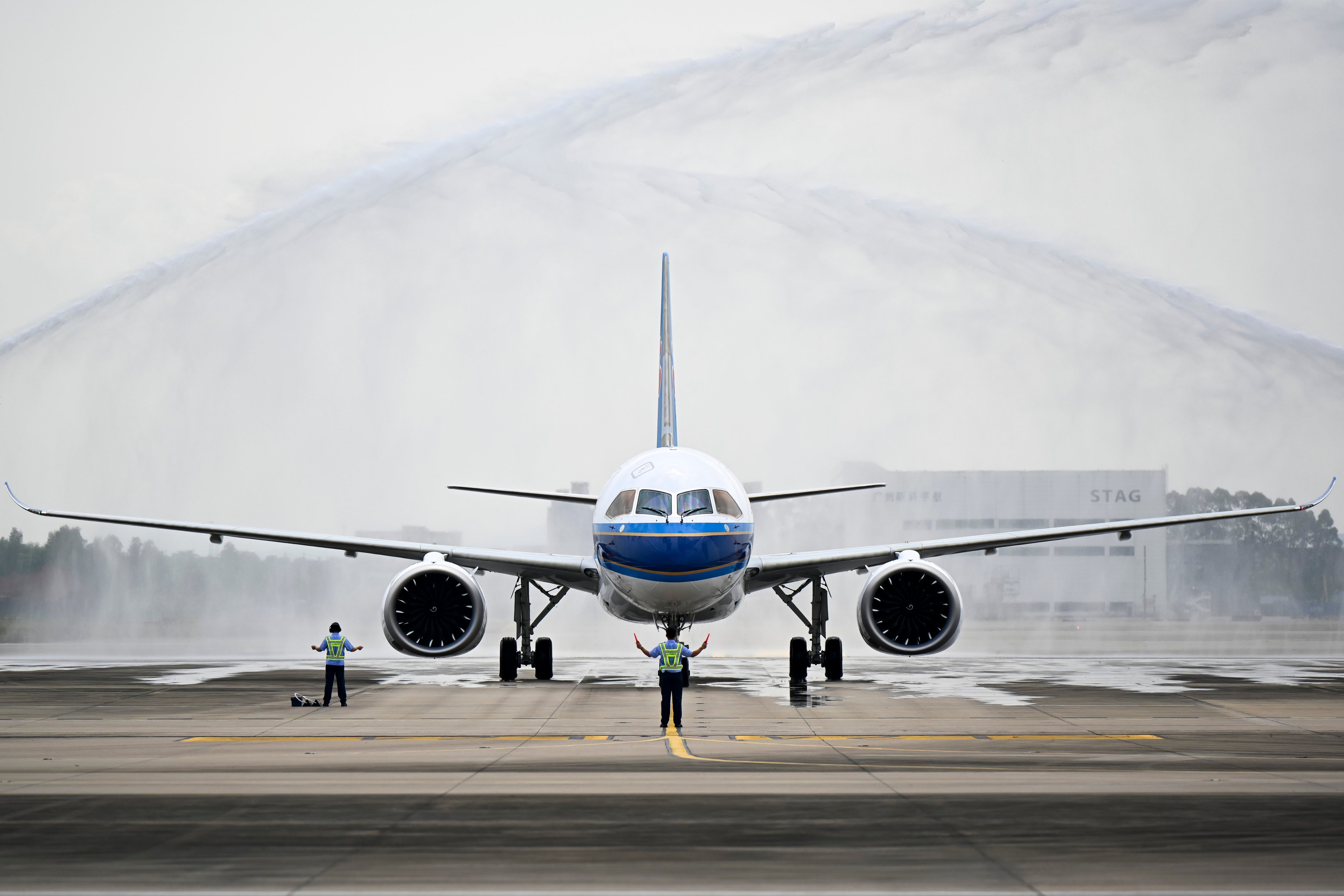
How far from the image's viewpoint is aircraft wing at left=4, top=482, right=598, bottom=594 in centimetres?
2800

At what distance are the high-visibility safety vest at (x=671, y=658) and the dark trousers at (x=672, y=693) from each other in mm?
50

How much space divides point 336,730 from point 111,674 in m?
14.2

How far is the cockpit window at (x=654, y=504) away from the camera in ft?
81.0

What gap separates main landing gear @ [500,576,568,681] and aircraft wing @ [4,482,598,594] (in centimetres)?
45

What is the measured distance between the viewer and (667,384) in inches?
1318

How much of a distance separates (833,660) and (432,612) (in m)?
8.34

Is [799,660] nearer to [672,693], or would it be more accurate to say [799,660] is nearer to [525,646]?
[525,646]

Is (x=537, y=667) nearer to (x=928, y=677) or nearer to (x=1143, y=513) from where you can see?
(x=928, y=677)

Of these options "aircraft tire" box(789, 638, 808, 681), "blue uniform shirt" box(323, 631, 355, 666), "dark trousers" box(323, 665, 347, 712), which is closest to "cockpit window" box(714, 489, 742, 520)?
"aircraft tire" box(789, 638, 808, 681)

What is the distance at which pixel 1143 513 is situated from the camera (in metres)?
88.6

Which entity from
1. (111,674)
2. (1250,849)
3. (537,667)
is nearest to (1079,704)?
(537,667)

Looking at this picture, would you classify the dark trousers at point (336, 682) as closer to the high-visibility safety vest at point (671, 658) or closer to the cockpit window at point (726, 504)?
the high-visibility safety vest at point (671, 658)

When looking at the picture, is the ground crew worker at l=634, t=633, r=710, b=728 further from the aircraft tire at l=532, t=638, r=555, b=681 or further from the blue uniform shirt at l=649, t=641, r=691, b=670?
the aircraft tire at l=532, t=638, r=555, b=681

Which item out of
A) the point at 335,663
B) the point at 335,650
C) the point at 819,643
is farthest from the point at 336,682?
the point at 819,643
